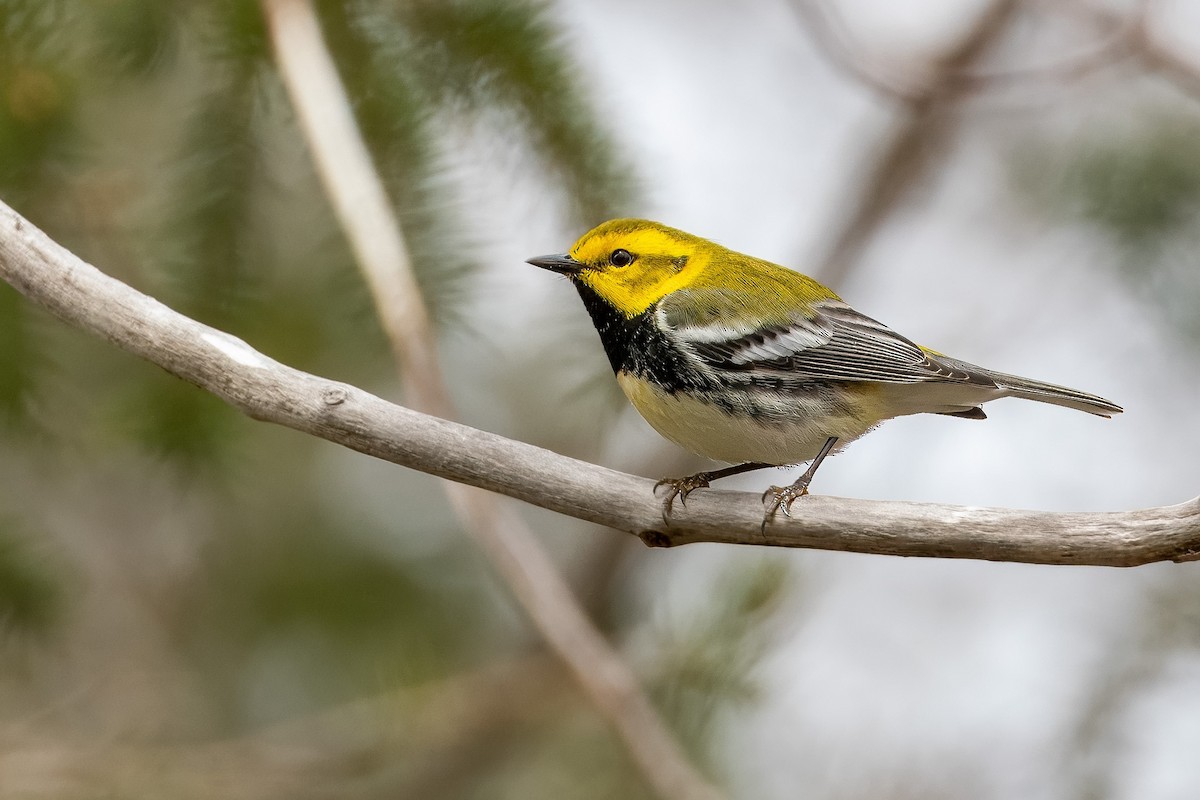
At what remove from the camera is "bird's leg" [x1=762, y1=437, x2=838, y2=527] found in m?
1.95

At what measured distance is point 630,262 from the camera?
2941mm

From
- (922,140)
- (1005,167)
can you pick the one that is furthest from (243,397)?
(1005,167)

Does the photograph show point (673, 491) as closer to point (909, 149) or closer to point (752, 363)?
point (752, 363)

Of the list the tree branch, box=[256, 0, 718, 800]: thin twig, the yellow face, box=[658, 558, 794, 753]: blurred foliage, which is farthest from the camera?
the yellow face

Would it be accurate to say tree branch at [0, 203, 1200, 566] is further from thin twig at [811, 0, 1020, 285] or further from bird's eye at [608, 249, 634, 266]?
thin twig at [811, 0, 1020, 285]

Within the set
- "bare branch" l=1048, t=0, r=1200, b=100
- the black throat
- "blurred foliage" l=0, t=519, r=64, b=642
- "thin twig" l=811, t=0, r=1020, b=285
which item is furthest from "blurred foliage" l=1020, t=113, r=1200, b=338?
"blurred foliage" l=0, t=519, r=64, b=642

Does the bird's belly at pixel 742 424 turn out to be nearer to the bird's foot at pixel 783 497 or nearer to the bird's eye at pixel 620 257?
the bird's foot at pixel 783 497

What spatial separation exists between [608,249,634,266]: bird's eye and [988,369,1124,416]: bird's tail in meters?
→ 1.00

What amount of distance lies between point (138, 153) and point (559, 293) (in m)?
1.56

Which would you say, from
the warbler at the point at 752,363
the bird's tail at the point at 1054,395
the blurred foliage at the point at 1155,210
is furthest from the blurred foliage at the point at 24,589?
the blurred foliage at the point at 1155,210

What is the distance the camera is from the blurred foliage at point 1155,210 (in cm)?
286

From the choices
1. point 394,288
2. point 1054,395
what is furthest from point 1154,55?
point 394,288

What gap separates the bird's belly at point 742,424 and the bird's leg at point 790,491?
0.08ft

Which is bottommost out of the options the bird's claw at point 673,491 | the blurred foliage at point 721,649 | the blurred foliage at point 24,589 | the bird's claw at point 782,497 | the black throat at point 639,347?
the blurred foliage at point 721,649
